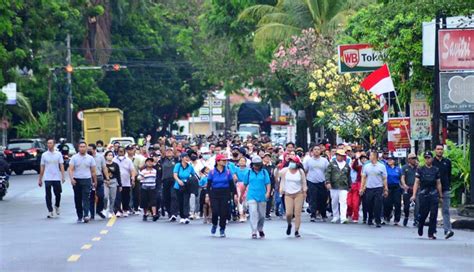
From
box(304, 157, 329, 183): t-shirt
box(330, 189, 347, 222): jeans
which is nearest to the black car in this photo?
box(304, 157, 329, 183): t-shirt

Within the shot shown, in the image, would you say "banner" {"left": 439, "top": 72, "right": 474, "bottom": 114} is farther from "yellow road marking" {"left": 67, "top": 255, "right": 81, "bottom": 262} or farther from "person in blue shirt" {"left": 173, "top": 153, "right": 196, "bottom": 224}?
"yellow road marking" {"left": 67, "top": 255, "right": 81, "bottom": 262}

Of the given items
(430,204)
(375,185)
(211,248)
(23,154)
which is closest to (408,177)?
(375,185)

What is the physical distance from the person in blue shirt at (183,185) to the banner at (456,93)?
19.7 ft

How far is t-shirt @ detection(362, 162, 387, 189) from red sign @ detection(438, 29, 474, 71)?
2.74 metres

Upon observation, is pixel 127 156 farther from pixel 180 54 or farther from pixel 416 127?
pixel 180 54

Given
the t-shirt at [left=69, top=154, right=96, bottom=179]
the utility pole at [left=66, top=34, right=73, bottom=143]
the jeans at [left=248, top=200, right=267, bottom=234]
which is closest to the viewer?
the jeans at [left=248, top=200, right=267, bottom=234]

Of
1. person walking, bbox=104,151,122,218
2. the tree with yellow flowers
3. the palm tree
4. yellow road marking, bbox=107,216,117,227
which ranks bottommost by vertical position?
yellow road marking, bbox=107,216,117,227

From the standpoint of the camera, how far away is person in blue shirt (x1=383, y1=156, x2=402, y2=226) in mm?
30266

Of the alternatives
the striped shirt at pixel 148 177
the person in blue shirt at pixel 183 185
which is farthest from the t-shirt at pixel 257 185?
the striped shirt at pixel 148 177

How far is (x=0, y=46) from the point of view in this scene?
44688 mm

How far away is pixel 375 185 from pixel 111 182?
6231 millimetres

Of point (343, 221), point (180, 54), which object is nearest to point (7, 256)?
point (343, 221)

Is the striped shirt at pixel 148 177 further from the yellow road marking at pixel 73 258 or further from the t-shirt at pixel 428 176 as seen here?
the yellow road marking at pixel 73 258

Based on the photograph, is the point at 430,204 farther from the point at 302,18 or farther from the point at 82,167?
the point at 302,18
